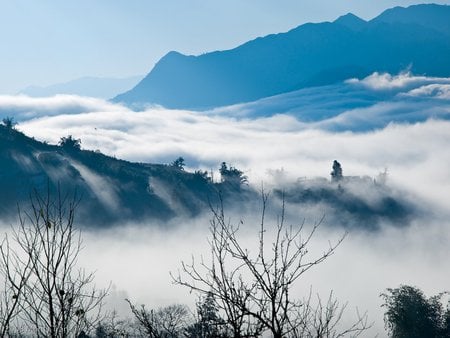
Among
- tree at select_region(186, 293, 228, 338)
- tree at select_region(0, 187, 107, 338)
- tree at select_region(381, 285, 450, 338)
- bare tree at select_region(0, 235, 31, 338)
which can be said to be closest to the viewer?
tree at select_region(186, 293, 228, 338)

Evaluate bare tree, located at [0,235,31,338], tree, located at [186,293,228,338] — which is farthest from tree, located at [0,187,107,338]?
tree, located at [186,293,228,338]

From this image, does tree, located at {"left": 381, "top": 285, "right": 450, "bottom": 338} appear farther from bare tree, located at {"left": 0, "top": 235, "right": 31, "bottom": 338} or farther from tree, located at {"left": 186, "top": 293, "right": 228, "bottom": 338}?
bare tree, located at {"left": 0, "top": 235, "right": 31, "bottom": 338}

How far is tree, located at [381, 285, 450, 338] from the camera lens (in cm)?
6706

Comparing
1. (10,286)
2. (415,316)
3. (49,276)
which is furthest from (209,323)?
(415,316)

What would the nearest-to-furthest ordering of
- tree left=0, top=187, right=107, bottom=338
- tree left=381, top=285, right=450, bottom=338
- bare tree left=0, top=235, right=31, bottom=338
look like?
bare tree left=0, top=235, right=31, bottom=338 → tree left=0, top=187, right=107, bottom=338 → tree left=381, top=285, right=450, bottom=338

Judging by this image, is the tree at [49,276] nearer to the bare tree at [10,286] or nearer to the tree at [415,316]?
the bare tree at [10,286]

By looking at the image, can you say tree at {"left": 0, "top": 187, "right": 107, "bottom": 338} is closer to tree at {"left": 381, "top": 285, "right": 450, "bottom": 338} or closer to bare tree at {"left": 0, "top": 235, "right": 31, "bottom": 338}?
bare tree at {"left": 0, "top": 235, "right": 31, "bottom": 338}

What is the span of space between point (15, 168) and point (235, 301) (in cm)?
20737

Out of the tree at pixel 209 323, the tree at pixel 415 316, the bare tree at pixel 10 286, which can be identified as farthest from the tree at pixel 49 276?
the tree at pixel 415 316

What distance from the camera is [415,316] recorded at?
67.5 m

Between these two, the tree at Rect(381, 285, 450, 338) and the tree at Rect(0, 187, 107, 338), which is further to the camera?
the tree at Rect(381, 285, 450, 338)

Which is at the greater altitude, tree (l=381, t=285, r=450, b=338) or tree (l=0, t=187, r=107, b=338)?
tree (l=0, t=187, r=107, b=338)

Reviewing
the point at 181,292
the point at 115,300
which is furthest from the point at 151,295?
the point at 115,300

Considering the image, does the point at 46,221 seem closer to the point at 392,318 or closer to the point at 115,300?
the point at 392,318
